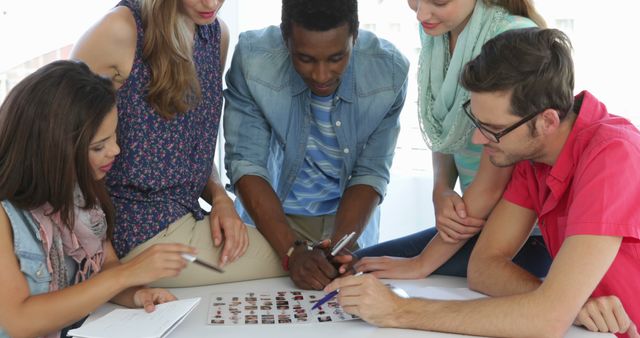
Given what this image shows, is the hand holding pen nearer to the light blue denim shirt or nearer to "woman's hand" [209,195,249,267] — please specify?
"woman's hand" [209,195,249,267]

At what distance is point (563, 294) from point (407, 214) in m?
2.27

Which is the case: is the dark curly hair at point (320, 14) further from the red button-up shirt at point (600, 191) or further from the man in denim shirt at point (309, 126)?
the red button-up shirt at point (600, 191)

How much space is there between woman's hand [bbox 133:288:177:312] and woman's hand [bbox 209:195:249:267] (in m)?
0.22

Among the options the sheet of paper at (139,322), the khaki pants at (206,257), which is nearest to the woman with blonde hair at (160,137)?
the khaki pants at (206,257)

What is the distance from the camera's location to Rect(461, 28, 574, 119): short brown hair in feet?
5.67

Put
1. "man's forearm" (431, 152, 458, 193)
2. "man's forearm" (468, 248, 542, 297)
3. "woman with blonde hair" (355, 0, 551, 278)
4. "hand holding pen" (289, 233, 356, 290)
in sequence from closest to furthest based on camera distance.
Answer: "man's forearm" (468, 248, 542, 297), "hand holding pen" (289, 233, 356, 290), "woman with blonde hair" (355, 0, 551, 278), "man's forearm" (431, 152, 458, 193)

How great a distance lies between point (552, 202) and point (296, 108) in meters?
0.92

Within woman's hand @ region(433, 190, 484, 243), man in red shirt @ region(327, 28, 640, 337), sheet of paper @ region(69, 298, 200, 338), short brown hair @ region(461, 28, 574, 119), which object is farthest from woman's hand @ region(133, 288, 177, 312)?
short brown hair @ region(461, 28, 574, 119)

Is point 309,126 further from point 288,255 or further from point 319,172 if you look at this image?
point 288,255

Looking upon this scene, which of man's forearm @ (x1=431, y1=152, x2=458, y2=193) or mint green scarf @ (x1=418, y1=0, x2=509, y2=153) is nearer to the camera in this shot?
mint green scarf @ (x1=418, y1=0, x2=509, y2=153)

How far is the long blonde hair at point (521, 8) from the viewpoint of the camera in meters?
2.12

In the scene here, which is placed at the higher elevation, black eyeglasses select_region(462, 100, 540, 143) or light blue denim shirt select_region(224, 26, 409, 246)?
black eyeglasses select_region(462, 100, 540, 143)

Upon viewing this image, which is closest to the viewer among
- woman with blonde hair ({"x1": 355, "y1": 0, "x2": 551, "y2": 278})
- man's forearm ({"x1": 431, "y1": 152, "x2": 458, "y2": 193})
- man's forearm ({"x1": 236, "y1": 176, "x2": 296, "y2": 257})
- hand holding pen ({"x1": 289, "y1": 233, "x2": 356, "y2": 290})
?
hand holding pen ({"x1": 289, "y1": 233, "x2": 356, "y2": 290})

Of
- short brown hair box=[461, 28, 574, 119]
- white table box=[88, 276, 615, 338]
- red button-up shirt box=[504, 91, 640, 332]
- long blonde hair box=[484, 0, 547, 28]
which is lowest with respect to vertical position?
white table box=[88, 276, 615, 338]
